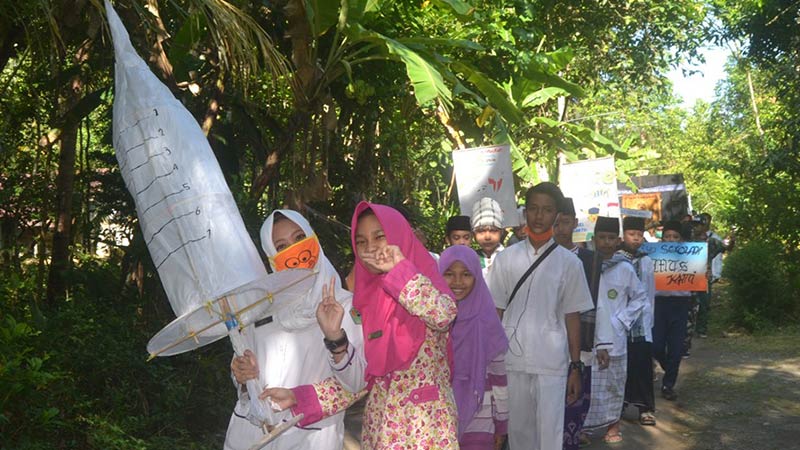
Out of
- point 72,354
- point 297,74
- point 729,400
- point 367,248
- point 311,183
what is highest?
point 297,74

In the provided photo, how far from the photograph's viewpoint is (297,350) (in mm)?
4039

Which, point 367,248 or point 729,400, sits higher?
point 367,248

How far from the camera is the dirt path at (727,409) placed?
8781mm

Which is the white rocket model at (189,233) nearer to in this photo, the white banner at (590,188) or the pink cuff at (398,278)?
the pink cuff at (398,278)

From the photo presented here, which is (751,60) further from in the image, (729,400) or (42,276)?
(42,276)

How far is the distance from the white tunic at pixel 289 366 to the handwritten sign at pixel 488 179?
6.91m

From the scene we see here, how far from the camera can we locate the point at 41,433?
621 cm

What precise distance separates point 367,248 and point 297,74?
596cm

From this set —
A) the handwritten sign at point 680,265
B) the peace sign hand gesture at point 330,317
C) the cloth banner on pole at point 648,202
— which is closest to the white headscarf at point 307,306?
the peace sign hand gesture at point 330,317

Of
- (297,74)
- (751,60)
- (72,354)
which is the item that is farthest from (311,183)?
(751,60)

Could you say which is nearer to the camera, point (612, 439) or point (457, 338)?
point (457, 338)

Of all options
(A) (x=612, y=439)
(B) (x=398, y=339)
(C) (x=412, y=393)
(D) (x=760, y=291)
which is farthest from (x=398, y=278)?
(D) (x=760, y=291)

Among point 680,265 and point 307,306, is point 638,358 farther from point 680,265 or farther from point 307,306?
point 307,306

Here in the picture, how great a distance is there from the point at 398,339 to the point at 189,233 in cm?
92
